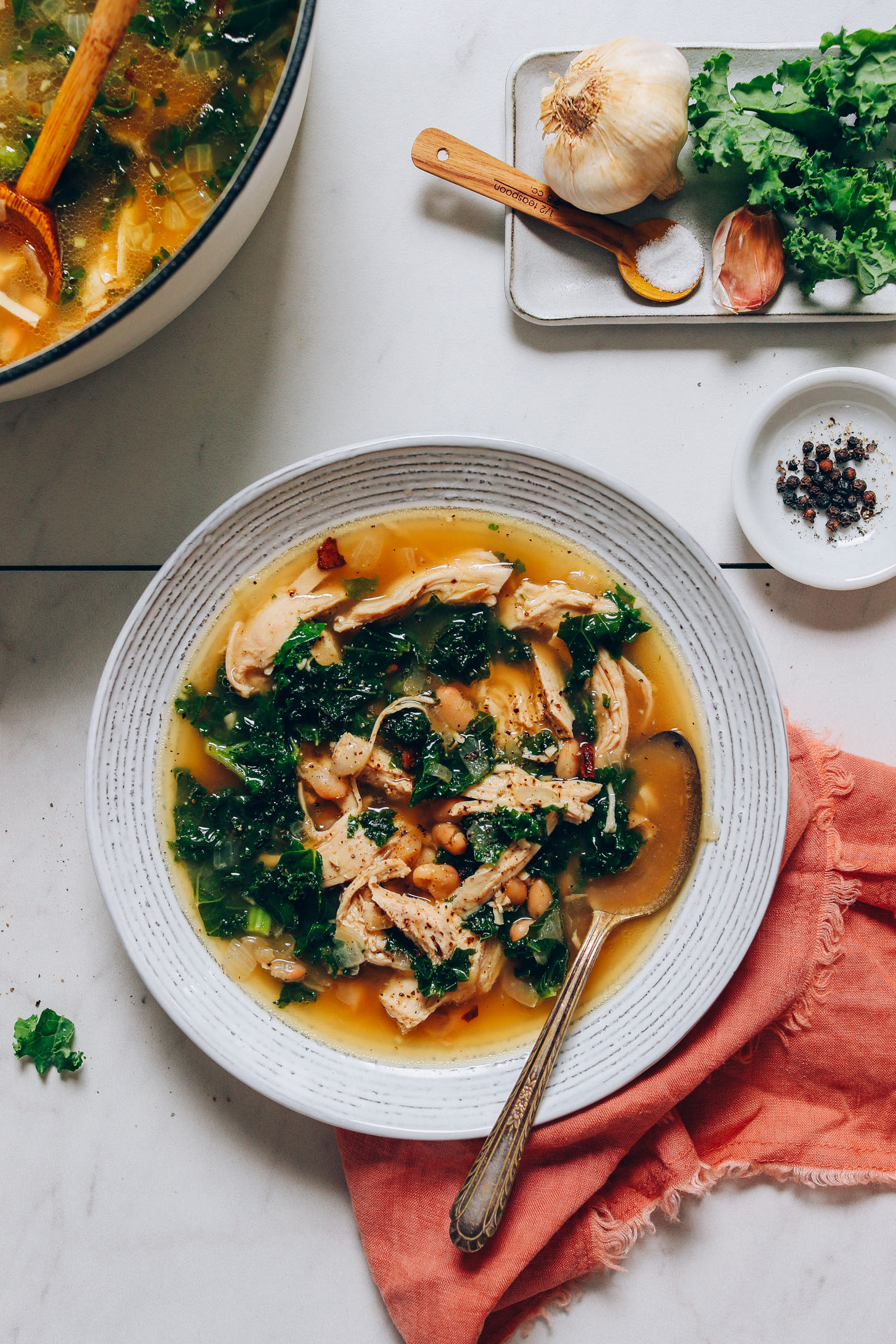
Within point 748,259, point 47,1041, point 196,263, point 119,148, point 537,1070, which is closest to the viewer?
point 196,263

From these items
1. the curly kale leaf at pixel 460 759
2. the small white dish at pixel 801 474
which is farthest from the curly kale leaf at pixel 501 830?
the small white dish at pixel 801 474

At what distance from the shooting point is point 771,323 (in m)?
2.78

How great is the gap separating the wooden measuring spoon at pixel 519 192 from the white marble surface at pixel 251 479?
0.11 m

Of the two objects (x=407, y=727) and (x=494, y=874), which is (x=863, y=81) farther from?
(x=494, y=874)

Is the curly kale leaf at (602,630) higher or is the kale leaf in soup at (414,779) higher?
the curly kale leaf at (602,630)

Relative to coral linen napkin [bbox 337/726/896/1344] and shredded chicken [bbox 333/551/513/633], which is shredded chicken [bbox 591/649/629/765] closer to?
shredded chicken [bbox 333/551/513/633]

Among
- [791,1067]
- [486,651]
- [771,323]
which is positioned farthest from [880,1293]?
[771,323]

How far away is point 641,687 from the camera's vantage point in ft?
9.04

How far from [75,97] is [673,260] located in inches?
65.9

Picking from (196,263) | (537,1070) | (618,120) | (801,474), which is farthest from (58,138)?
(537,1070)

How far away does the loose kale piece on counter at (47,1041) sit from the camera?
290cm

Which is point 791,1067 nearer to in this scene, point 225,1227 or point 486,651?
point 486,651

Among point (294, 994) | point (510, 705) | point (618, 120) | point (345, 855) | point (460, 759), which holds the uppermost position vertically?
point (618, 120)

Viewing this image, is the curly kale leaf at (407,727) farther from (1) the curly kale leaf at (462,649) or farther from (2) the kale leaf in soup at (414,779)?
(1) the curly kale leaf at (462,649)
